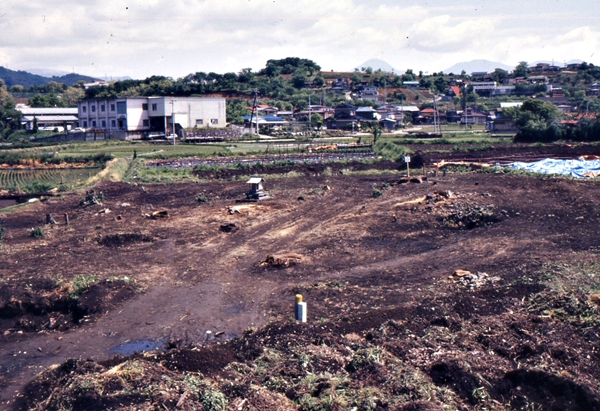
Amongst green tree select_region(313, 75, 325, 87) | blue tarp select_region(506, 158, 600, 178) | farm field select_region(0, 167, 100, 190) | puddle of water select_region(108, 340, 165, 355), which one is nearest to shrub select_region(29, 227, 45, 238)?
puddle of water select_region(108, 340, 165, 355)

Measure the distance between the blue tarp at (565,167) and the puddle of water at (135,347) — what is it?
24354 mm

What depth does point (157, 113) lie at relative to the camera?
66375mm

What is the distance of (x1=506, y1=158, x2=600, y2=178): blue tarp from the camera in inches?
1191

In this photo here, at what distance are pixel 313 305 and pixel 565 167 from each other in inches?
928

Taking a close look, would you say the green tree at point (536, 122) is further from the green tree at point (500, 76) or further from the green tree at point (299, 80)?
the green tree at point (500, 76)

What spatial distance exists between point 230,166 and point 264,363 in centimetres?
2796

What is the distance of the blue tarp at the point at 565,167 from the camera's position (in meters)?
30.2

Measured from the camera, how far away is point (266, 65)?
5084 inches

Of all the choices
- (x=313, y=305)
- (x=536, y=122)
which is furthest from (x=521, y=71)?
(x=313, y=305)

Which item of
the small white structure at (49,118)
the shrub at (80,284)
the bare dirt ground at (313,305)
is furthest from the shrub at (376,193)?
the small white structure at (49,118)

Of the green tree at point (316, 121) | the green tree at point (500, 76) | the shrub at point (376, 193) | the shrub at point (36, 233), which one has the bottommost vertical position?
the shrub at point (36, 233)

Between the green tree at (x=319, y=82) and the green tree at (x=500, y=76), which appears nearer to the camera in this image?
the green tree at (x=319, y=82)

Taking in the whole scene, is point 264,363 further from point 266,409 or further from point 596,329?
point 596,329

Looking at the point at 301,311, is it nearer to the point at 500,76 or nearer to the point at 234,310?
the point at 234,310
